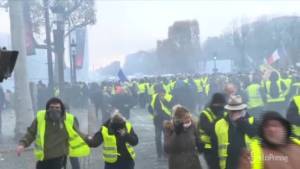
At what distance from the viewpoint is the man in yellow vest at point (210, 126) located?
726 cm

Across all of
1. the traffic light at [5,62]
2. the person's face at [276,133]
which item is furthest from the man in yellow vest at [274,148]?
the traffic light at [5,62]

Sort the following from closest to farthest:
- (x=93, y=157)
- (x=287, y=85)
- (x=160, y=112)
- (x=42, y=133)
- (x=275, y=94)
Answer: (x=42, y=133), (x=160, y=112), (x=93, y=157), (x=275, y=94), (x=287, y=85)

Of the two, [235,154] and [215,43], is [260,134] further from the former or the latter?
[215,43]

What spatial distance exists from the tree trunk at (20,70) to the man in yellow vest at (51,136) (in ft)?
25.3

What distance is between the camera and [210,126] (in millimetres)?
7371

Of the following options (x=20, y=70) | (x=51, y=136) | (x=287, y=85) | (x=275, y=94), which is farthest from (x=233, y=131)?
(x=20, y=70)

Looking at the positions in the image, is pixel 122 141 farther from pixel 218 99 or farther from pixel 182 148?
pixel 218 99

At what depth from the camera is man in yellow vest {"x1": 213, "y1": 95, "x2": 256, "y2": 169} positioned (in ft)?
22.9

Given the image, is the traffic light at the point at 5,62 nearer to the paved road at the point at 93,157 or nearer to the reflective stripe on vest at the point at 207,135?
the reflective stripe on vest at the point at 207,135

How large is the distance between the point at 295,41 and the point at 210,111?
2109 inches

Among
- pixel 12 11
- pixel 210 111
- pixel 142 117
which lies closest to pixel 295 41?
pixel 142 117

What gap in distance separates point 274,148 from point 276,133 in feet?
0.36

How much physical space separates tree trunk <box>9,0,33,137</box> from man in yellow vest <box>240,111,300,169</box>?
36.3 ft

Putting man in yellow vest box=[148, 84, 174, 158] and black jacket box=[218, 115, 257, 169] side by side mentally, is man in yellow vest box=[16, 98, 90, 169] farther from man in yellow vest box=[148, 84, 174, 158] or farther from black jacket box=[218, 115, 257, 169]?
man in yellow vest box=[148, 84, 174, 158]
